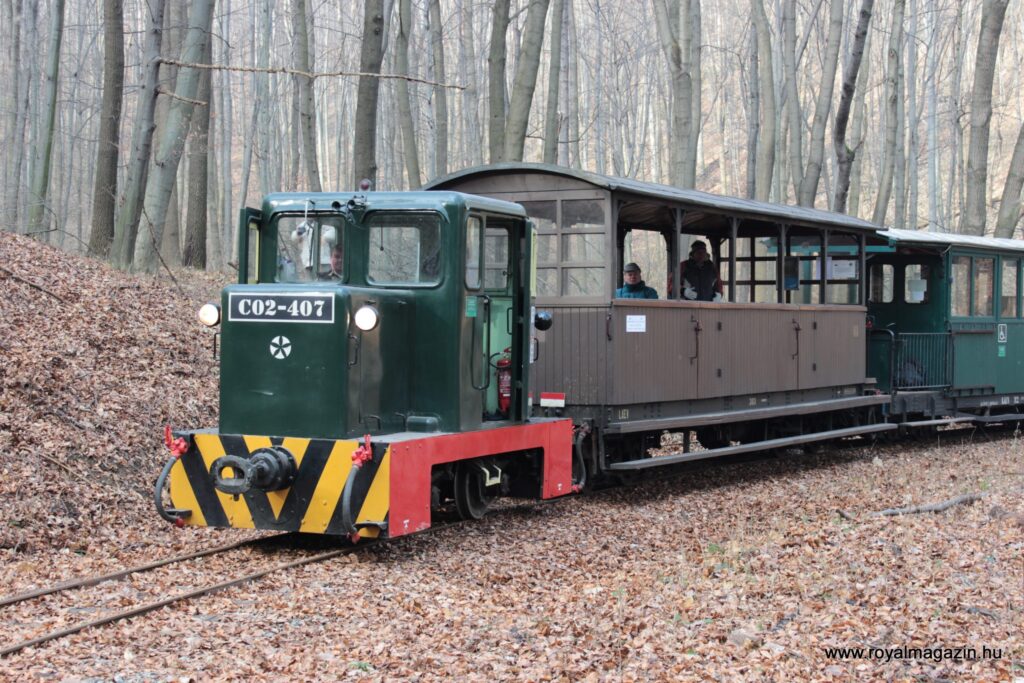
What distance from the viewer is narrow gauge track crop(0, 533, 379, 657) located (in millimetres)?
5758

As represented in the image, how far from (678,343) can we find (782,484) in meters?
2.22

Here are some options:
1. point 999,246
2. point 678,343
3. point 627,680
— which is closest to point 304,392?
point 627,680

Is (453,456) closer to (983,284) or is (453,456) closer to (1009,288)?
(983,284)

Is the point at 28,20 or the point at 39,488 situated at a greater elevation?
the point at 28,20

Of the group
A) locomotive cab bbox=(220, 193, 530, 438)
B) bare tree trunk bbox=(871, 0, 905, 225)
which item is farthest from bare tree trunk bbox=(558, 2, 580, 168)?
locomotive cab bbox=(220, 193, 530, 438)

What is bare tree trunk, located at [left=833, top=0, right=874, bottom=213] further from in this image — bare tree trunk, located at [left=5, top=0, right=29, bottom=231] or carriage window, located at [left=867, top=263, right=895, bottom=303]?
bare tree trunk, located at [left=5, top=0, right=29, bottom=231]

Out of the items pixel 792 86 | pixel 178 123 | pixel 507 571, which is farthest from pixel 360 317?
pixel 792 86

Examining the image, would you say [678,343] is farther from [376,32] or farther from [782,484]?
[376,32]

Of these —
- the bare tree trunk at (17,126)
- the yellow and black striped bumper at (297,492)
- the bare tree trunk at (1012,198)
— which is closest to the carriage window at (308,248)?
the yellow and black striped bumper at (297,492)

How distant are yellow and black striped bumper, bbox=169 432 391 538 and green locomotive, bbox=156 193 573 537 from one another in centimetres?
1

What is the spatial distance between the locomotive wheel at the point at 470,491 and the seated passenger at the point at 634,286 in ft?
10.00

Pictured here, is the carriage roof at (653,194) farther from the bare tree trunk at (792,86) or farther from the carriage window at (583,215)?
the bare tree trunk at (792,86)

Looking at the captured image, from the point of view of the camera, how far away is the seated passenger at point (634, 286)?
37.6 ft

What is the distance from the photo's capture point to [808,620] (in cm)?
602
